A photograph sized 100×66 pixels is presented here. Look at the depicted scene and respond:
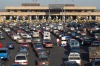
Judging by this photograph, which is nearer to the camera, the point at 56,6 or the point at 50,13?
the point at 56,6

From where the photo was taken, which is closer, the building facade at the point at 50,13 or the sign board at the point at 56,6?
the sign board at the point at 56,6

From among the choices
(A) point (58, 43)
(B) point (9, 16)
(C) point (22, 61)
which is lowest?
(B) point (9, 16)

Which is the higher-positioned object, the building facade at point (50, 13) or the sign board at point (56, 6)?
the sign board at point (56, 6)

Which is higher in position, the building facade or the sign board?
the sign board

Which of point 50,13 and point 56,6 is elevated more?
point 56,6

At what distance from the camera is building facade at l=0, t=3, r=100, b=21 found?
128 metres

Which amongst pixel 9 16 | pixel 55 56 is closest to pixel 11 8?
pixel 9 16

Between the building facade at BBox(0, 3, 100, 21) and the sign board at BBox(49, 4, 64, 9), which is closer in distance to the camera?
the sign board at BBox(49, 4, 64, 9)

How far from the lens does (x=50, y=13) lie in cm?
12900

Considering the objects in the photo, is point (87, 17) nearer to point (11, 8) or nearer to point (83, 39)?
point (11, 8)

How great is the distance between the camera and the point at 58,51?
128ft

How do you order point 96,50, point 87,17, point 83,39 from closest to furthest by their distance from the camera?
point 96,50 → point 83,39 → point 87,17

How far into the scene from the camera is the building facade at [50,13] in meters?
128

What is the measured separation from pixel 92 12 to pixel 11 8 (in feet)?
93.4
